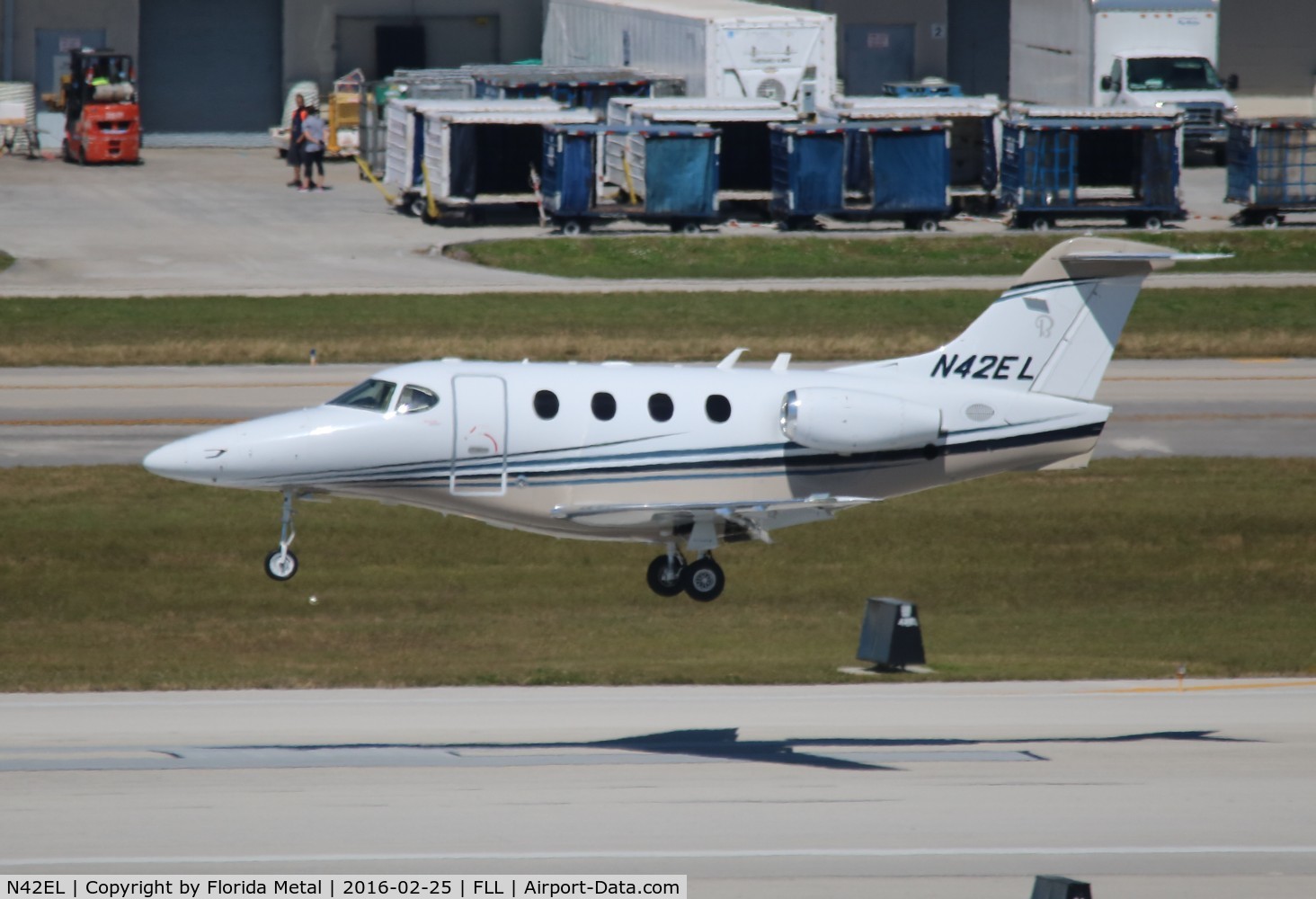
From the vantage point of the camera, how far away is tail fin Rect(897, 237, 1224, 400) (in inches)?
1043

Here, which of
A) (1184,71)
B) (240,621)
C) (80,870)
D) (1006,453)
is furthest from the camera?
(1184,71)

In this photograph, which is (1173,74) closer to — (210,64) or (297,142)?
(297,142)

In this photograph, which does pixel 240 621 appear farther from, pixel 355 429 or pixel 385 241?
pixel 385 241

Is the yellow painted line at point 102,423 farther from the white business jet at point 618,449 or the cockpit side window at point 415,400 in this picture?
the cockpit side window at point 415,400

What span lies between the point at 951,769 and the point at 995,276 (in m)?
38.0

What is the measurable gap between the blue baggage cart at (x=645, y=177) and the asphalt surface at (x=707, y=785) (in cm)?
3785

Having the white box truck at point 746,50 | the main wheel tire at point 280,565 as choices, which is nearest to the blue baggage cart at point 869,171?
the white box truck at point 746,50

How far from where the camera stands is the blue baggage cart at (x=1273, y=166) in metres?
68.9

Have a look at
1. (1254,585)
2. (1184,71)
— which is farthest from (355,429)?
(1184,71)

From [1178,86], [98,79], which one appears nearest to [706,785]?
[1178,86]

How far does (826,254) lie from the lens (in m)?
66.1

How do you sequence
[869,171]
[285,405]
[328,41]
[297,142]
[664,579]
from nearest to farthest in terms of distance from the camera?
1. [664,579]
2. [285,405]
3. [869,171]
4. [297,142]
5. [328,41]

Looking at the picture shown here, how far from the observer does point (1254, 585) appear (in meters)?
37.1

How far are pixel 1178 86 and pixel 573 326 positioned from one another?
3749 centimetres
